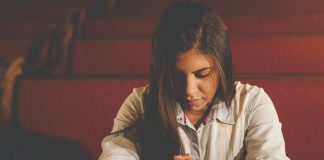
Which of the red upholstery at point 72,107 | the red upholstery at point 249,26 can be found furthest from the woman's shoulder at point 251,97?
the red upholstery at point 249,26

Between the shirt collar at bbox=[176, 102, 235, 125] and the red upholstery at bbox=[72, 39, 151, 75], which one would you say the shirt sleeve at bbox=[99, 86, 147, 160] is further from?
the red upholstery at bbox=[72, 39, 151, 75]

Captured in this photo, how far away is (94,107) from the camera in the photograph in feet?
3.01

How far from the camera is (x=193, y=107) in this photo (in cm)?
68

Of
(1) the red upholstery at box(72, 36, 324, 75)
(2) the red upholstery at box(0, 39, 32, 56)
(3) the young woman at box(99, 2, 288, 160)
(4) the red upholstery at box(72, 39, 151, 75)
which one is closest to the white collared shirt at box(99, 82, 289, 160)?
(3) the young woman at box(99, 2, 288, 160)

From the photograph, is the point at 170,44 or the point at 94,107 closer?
the point at 170,44

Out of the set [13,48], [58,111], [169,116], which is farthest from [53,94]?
[13,48]

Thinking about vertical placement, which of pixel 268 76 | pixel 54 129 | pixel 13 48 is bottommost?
pixel 54 129

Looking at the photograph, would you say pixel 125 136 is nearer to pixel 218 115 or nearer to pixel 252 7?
pixel 218 115

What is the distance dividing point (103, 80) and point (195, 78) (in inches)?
12.6

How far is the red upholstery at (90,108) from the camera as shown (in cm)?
84

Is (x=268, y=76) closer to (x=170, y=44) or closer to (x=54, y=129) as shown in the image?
(x=170, y=44)

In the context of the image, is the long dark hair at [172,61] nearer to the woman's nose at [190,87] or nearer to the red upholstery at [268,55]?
the woman's nose at [190,87]

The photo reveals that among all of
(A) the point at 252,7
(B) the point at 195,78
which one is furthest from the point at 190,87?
(A) the point at 252,7

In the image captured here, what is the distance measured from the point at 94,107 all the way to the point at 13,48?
618mm
